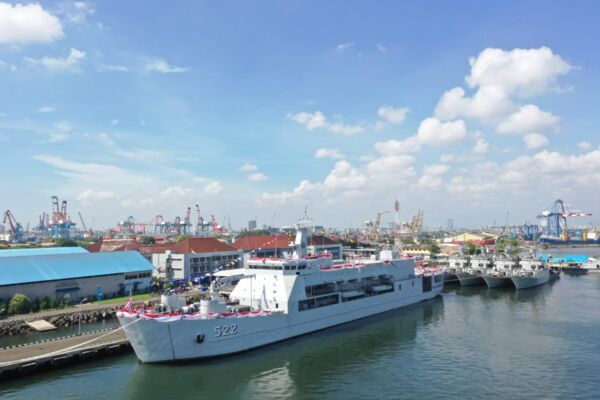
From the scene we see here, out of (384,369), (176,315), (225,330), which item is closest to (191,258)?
(225,330)

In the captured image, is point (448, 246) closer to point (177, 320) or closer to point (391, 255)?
point (391, 255)

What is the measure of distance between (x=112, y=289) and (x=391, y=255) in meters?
33.1

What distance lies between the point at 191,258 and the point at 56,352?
35.1 metres

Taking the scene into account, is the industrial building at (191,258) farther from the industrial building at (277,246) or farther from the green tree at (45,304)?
the green tree at (45,304)

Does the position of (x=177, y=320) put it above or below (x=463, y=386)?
above

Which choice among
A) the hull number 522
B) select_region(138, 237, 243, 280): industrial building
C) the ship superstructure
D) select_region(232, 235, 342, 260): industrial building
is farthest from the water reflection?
select_region(232, 235, 342, 260): industrial building

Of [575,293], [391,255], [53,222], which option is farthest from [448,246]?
[53,222]

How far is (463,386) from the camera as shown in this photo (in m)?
24.0

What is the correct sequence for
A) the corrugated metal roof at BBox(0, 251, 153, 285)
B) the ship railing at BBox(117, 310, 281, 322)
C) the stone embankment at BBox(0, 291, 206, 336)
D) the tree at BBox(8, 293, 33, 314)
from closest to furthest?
the ship railing at BBox(117, 310, 281, 322)
the stone embankment at BBox(0, 291, 206, 336)
the tree at BBox(8, 293, 33, 314)
the corrugated metal roof at BBox(0, 251, 153, 285)

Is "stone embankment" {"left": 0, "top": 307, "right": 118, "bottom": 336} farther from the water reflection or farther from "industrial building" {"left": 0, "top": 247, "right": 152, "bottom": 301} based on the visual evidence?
the water reflection

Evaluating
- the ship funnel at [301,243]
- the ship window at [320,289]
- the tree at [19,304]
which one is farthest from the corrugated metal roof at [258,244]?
the tree at [19,304]

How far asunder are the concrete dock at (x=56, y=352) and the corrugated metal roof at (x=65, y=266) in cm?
1444

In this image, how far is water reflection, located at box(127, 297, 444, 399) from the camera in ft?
77.9

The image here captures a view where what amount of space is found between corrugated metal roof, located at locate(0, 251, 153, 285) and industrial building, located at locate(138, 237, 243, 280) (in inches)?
329
